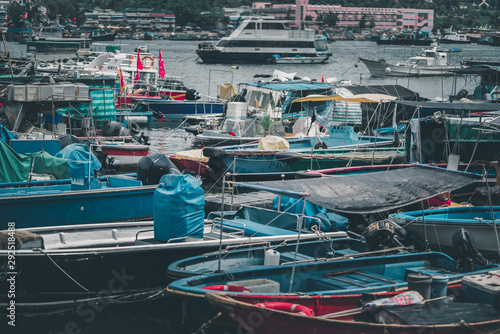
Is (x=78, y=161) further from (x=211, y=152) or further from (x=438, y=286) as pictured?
(x=438, y=286)

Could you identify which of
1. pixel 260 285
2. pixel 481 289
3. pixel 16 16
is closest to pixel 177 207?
pixel 260 285

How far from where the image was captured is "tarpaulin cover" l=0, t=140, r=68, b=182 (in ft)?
54.7

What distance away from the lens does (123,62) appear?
156ft

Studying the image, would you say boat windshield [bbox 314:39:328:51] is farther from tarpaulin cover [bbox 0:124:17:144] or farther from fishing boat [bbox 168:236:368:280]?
fishing boat [bbox 168:236:368:280]

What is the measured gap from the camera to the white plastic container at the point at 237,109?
28703 mm

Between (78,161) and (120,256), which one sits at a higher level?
(78,161)

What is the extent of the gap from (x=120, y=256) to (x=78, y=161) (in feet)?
17.2

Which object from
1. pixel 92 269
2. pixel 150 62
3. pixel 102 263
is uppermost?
pixel 150 62

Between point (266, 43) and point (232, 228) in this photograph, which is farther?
point (266, 43)

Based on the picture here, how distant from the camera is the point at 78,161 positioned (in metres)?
17.1

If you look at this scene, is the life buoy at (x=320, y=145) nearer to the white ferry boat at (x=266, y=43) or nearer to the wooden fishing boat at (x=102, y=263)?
the wooden fishing boat at (x=102, y=263)

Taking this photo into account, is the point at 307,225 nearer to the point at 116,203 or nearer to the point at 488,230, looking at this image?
the point at 488,230

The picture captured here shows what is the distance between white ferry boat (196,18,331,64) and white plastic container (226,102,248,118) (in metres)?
60.9

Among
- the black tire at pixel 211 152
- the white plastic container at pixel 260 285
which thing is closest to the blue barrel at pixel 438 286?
the white plastic container at pixel 260 285
